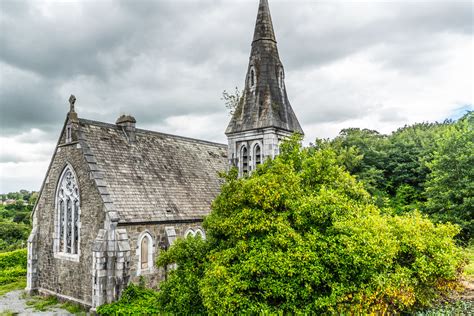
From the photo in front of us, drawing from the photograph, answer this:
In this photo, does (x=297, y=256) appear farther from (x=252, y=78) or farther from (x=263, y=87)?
(x=252, y=78)

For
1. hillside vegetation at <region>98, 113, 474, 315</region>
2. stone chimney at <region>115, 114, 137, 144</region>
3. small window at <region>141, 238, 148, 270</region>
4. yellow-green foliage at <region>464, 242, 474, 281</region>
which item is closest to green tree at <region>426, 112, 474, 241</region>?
yellow-green foliage at <region>464, 242, 474, 281</region>

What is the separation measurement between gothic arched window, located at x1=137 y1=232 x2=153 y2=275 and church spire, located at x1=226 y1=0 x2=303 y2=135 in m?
9.28

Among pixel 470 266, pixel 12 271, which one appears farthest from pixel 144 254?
pixel 470 266

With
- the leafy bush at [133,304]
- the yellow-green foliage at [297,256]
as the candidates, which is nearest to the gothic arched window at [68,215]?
the leafy bush at [133,304]

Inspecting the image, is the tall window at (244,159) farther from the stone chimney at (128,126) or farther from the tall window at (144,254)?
the tall window at (144,254)

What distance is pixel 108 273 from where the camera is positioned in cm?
1738

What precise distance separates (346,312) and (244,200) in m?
4.66

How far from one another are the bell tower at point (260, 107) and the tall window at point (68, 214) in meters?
10.4

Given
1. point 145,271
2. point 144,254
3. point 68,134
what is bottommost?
point 145,271

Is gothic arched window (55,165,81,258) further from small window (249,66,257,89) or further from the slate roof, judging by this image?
small window (249,66,257,89)

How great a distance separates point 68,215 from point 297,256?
1622cm

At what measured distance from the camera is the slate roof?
19.9m

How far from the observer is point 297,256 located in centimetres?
1010

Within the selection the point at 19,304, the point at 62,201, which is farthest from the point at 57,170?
the point at 19,304
